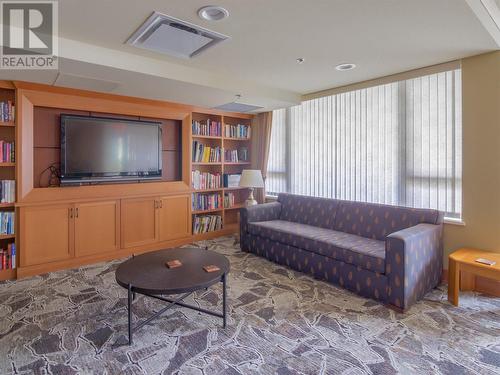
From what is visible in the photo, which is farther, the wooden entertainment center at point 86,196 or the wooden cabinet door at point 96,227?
the wooden cabinet door at point 96,227

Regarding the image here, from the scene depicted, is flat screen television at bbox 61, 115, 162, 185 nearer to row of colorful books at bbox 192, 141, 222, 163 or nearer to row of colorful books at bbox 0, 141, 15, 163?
row of colorful books at bbox 0, 141, 15, 163

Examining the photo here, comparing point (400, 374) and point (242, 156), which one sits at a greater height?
point (242, 156)

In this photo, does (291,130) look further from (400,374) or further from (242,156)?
(400,374)

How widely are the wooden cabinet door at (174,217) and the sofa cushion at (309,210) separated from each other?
1.49 meters

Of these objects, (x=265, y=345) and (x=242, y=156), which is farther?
(x=242, y=156)

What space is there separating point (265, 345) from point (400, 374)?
87 cm

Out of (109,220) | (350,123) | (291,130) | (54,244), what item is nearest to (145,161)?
(109,220)

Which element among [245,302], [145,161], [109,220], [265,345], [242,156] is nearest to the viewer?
[265,345]

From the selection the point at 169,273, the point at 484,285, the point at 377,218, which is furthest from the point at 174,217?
the point at 484,285

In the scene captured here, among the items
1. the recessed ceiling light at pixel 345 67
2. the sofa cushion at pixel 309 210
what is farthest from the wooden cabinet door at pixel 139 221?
the recessed ceiling light at pixel 345 67

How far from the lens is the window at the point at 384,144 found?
3.21m

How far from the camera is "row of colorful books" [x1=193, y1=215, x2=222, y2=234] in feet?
16.0

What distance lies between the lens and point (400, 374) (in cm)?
182

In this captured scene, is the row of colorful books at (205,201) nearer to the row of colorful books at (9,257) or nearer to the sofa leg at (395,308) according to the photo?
the row of colorful books at (9,257)
